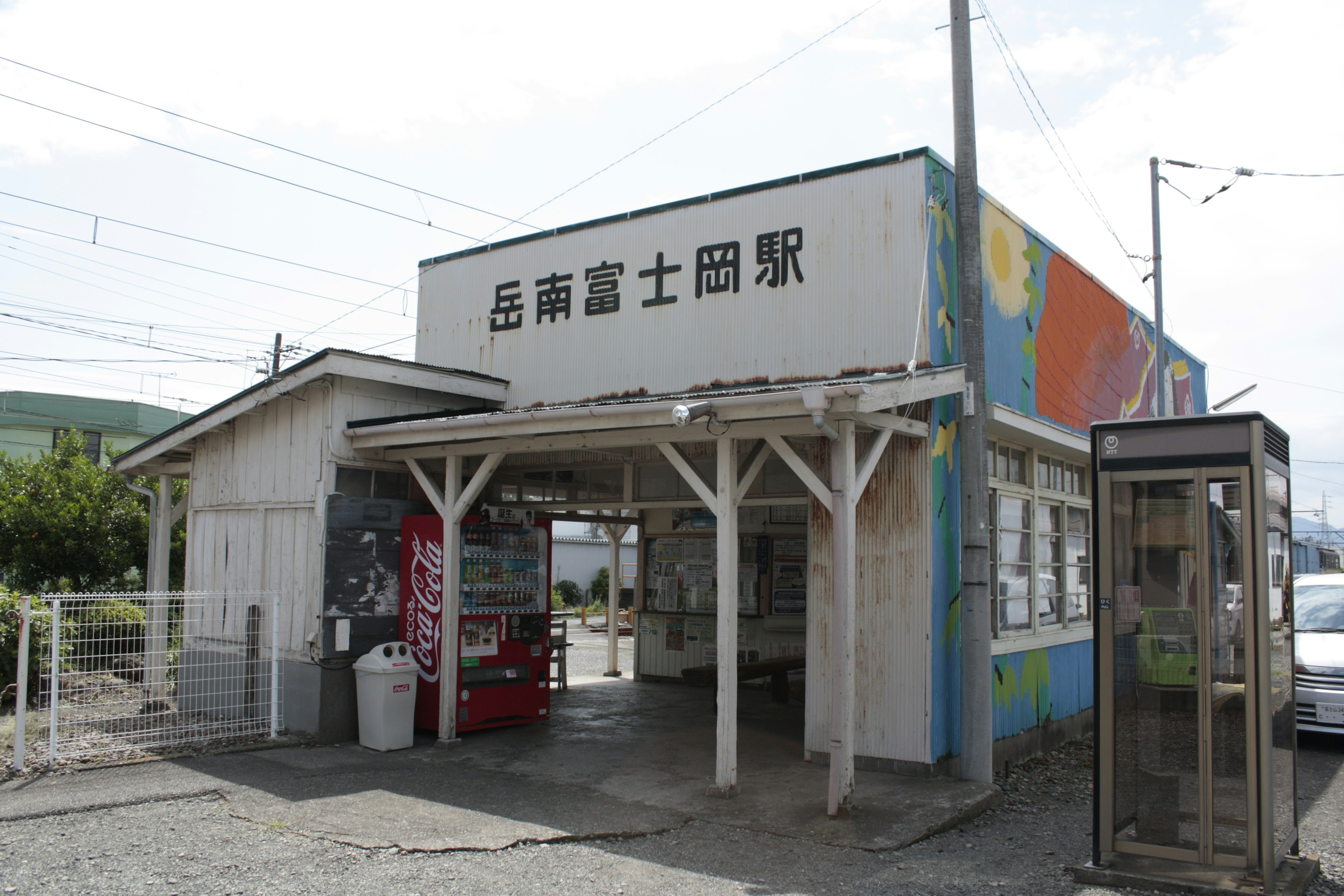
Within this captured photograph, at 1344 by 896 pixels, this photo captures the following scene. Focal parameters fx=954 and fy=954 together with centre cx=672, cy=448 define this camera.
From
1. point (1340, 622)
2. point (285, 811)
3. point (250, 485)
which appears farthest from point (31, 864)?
point (1340, 622)

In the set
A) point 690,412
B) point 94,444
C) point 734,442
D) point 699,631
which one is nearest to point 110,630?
point 699,631

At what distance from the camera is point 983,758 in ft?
24.1

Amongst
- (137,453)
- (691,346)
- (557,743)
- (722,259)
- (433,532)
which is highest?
(722,259)

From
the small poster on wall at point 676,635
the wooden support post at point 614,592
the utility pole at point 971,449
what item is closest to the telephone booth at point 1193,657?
the utility pole at point 971,449

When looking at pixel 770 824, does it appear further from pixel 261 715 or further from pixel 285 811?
pixel 261 715

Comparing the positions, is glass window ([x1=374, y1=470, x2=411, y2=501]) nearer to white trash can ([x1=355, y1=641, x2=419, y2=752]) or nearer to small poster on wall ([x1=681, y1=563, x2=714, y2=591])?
white trash can ([x1=355, y1=641, x2=419, y2=752])

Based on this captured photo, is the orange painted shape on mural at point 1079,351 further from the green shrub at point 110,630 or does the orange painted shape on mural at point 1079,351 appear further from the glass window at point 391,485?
the green shrub at point 110,630

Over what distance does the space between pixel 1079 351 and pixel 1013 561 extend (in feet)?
10.4

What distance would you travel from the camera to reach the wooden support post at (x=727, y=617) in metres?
6.84

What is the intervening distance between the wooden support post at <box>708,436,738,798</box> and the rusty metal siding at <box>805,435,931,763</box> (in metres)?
1.22

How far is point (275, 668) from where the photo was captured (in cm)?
881

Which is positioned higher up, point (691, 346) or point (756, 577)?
point (691, 346)

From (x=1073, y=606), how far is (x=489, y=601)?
623 centimetres

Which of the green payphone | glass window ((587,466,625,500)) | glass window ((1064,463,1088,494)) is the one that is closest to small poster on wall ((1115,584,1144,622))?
the green payphone
